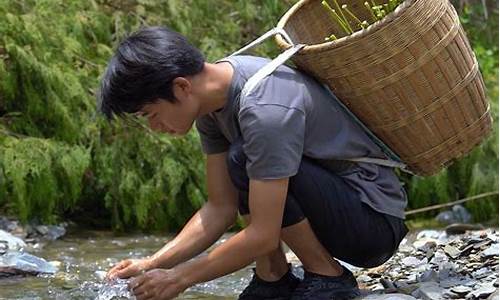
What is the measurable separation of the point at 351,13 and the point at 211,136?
56 centimetres

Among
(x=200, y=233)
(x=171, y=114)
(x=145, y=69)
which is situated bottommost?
(x=200, y=233)

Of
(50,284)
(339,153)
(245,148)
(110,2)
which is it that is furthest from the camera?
(110,2)

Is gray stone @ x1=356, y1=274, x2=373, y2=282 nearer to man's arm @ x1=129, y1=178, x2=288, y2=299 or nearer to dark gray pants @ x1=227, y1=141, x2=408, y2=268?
dark gray pants @ x1=227, y1=141, x2=408, y2=268

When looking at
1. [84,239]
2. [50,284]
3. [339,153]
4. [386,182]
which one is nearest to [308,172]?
[339,153]

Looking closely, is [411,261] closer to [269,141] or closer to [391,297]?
[391,297]

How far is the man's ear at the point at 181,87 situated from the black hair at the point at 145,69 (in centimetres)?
1

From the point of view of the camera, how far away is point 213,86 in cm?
249

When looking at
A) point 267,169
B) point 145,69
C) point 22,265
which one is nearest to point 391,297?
point 267,169

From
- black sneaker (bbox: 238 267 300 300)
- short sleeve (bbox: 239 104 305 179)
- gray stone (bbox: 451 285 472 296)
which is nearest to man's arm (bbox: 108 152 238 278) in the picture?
black sneaker (bbox: 238 267 300 300)

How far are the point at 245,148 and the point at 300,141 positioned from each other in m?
0.14

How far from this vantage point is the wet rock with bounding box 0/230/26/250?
15.2ft

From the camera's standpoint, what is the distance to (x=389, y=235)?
8.71 ft

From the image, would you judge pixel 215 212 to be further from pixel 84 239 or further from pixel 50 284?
pixel 84 239

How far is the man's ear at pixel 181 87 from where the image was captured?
243 centimetres
